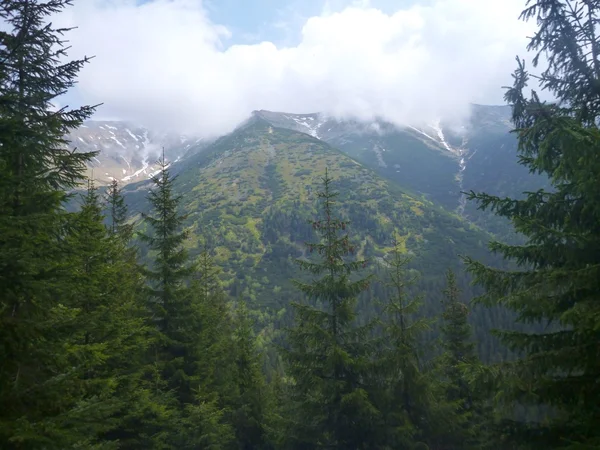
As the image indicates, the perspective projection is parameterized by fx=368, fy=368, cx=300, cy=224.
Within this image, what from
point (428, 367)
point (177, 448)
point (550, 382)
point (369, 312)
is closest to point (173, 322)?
point (177, 448)

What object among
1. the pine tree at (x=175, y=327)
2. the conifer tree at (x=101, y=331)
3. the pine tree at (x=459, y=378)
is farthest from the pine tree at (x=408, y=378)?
the conifer tree at (x=101, y=331)

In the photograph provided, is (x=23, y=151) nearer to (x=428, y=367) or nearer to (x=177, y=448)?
(x=177, y=448)

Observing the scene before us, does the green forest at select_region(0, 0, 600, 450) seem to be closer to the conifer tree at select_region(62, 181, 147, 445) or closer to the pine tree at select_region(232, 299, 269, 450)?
the conifer tree at select_region(62, 181, 147, 445)

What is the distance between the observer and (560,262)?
920 centimetres

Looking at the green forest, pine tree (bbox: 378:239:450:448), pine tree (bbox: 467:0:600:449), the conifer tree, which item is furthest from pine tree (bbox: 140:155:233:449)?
pine tree (bbox: 467:0:600:449)

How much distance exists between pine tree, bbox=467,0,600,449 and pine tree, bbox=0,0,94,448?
896 centimetres

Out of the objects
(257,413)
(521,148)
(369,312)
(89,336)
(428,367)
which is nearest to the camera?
(521,148)

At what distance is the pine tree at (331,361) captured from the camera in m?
16.7

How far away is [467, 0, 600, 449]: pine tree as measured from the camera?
7.78 m

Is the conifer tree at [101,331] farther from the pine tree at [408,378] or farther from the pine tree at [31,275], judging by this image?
the pine tree at [408,378]

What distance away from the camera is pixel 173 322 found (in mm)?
20344

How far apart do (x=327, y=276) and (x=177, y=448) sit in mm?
11421

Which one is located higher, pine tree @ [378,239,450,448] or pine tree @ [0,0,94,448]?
pine tree @ [0,0,94,448]

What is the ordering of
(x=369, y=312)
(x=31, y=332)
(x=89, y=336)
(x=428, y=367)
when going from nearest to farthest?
1. (x=31, y=332)
2. (x=89, y=336)
3. (x=428, y=367)
4. (x=369, y=312)
